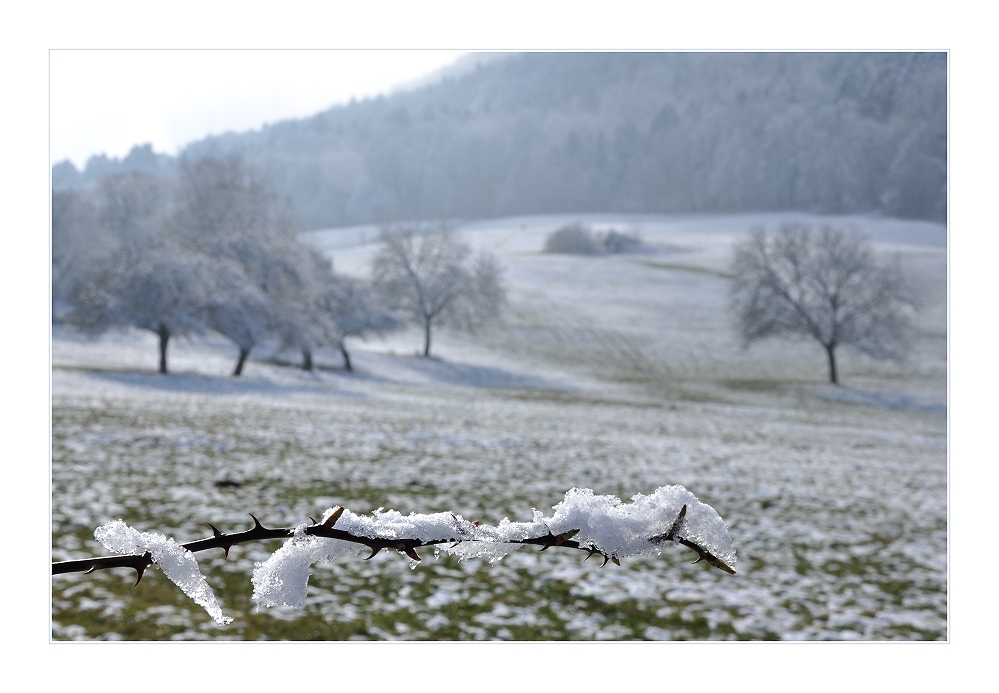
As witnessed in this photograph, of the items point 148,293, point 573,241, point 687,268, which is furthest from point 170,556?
point 687,268

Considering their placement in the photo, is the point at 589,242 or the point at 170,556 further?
the point at 589,242

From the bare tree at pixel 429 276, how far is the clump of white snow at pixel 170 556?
11330mm

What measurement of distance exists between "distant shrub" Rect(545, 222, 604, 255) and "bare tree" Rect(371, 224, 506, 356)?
3.63 ft

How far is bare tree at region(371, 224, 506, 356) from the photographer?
1177 centimetres

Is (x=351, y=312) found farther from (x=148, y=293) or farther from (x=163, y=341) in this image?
(x=148, y=293)

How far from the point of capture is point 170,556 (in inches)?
16.4

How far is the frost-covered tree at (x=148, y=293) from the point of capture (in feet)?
28.2

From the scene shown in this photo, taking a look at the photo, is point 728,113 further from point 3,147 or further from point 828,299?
point 3,147

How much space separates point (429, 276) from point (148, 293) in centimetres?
434

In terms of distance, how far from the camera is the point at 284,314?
34.4ft

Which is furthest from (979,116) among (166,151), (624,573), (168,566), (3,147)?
(166,151)

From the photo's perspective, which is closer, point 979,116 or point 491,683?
point 491,683

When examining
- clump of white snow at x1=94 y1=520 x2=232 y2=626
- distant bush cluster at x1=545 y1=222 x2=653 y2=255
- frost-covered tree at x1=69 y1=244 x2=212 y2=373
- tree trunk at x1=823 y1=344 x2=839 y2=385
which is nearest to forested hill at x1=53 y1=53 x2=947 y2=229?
distant bush cluster at x1=545 y1=222 x2=653 y2=255

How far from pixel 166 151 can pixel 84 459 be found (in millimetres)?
2937
